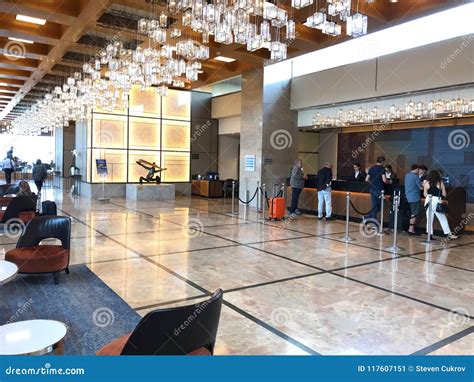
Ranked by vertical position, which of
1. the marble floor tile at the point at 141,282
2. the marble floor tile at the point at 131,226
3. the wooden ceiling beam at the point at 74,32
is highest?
the wooden ceiling beam at the point at 74,32

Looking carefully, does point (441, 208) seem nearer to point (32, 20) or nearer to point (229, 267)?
point (229, 267)

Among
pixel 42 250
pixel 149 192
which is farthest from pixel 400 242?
pixel 149 192

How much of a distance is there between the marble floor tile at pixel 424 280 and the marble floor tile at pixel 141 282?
2.16m

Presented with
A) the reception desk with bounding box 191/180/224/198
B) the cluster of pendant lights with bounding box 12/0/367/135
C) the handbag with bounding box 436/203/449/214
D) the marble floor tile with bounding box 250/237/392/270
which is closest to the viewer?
the cluster of pendant lights with bounding box 12/0/367/135

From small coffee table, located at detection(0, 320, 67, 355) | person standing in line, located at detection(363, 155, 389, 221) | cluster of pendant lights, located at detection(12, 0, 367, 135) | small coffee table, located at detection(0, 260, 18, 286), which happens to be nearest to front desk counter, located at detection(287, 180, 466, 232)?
person standing in line, located at detection(363, 155, 389, 221)

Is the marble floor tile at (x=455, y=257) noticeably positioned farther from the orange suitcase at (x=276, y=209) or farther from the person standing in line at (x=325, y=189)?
the orange suitcase at (x=276, y=209)

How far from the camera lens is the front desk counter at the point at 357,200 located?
8297mm

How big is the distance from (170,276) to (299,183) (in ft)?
22.1

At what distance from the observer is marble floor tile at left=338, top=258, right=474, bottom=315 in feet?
13.7

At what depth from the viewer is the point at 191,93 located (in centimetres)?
1723

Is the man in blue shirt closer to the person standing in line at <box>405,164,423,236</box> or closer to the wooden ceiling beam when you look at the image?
the person standing in line at <box>405,164,423,236</box>

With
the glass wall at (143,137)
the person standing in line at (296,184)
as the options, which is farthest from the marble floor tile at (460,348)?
the glass wall at (143,137)

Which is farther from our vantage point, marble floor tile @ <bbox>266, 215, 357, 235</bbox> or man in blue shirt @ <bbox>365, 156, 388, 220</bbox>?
man in blue shirt @ <bbox>365, 156, 388, 220</bbox>

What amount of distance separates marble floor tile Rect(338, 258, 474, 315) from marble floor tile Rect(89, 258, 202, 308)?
2.16 metres
